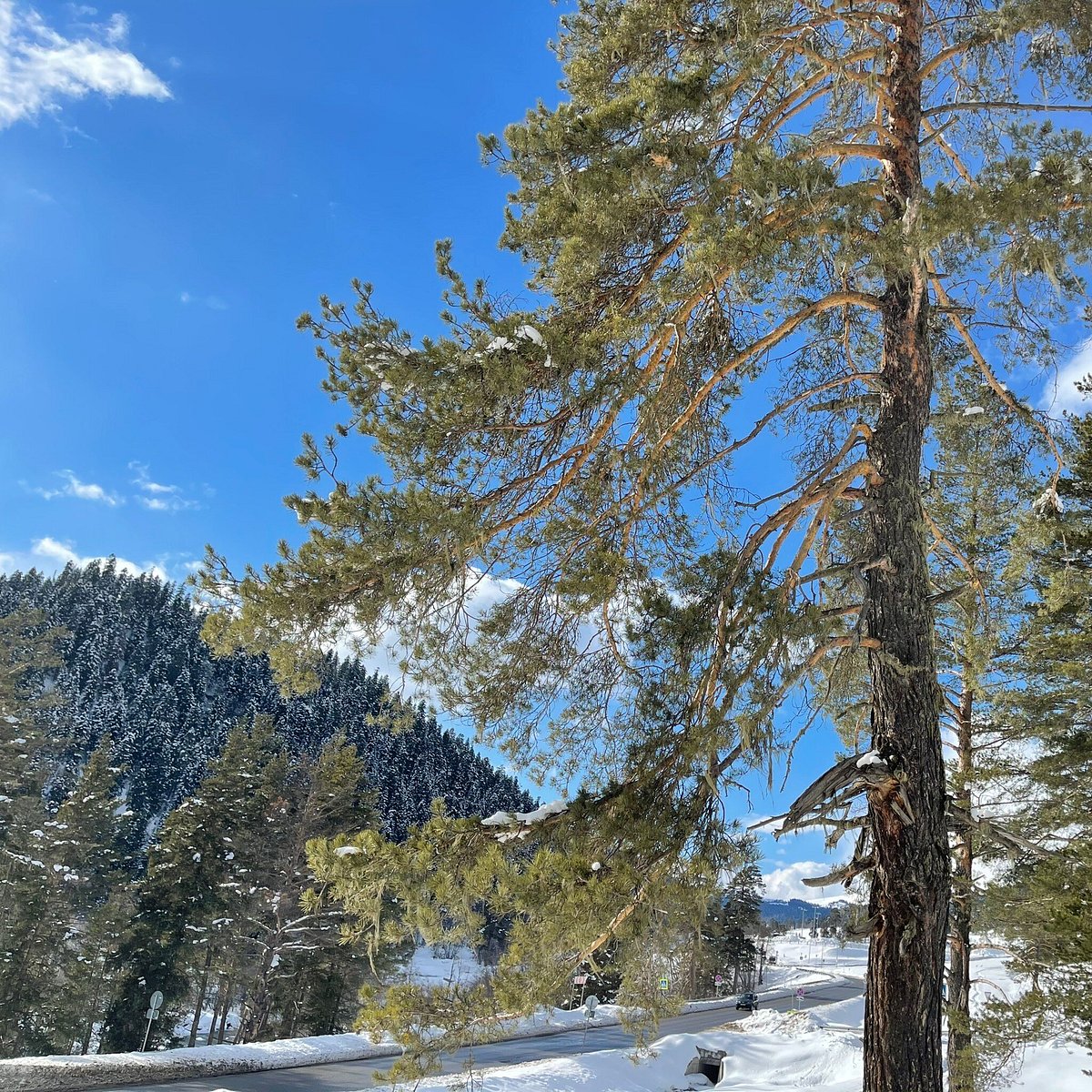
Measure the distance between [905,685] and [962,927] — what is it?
9.07 metres

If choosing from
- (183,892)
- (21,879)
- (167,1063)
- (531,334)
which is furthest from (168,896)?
(531,334)

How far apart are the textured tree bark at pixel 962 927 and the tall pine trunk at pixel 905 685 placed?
5.30 m

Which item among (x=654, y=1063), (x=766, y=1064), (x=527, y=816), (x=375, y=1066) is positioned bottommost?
(x=375, y=1066)

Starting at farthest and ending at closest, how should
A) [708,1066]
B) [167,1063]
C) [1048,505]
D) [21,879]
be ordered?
[21,879] < [708,1066] < [167,1063] < [1048,505]

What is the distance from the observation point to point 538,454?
17.0ft

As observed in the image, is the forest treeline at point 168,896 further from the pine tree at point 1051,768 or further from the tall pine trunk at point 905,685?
the tall pine trunk at point 905,685

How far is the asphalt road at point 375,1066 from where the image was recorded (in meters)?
17.9

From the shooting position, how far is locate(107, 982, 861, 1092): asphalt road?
17875mm

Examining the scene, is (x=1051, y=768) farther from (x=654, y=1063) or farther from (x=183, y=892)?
(x=183, y=892)

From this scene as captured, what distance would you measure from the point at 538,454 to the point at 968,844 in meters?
9.83

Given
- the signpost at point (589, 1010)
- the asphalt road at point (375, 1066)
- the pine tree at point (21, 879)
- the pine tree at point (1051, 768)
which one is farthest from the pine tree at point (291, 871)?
the pine tree at point (1051, 768)

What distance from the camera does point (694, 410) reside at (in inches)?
208

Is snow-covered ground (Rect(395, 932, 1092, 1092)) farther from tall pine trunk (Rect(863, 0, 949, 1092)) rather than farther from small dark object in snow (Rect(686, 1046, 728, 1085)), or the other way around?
tall pine trunk (Rect(863, 0, 949, 1092))

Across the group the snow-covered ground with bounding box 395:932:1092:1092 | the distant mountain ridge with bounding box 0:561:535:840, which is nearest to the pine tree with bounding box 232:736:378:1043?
the snow-covered ground with bounding box 395:932:1092:1092
